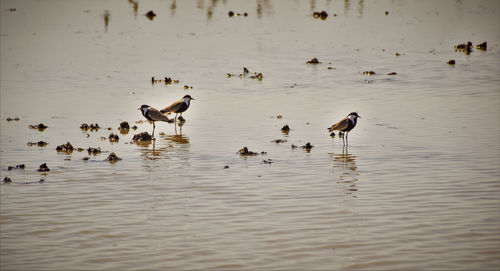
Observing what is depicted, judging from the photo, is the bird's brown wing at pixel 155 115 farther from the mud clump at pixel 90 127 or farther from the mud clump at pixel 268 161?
the mud clump at pixel 268 161

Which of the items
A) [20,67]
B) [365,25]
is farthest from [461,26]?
[20,67]

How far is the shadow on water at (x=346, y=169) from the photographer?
12582mm

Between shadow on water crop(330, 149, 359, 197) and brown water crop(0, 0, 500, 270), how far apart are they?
5cm

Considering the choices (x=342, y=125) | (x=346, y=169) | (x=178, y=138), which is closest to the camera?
(x=346, y=169)

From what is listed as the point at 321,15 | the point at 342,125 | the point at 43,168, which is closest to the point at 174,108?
the point at 342,125

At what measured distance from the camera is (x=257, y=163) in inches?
567

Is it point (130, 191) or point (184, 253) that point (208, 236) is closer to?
point (184, 253)

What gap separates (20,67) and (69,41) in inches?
398

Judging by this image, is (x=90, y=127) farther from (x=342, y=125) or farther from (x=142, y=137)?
(x=342, y=125)

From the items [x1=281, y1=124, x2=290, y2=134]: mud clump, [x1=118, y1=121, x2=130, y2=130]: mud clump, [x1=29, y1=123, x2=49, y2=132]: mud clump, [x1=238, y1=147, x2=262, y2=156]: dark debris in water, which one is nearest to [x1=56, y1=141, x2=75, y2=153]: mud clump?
[x1=29, y1=123, x2=49, y2=132]: mud clump

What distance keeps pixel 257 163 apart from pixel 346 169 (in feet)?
6.71

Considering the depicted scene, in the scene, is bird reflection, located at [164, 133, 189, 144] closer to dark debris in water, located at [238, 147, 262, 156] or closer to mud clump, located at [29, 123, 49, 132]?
dark debris in water, located at [238, 147, 262, 156]

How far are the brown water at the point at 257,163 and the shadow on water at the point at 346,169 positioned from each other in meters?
0.05

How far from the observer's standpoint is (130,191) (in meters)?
12.3
